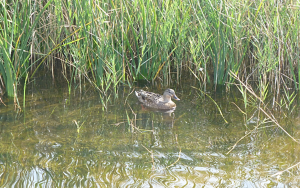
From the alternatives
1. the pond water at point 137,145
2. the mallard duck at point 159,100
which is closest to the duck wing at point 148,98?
the mallard duck at point 159,100

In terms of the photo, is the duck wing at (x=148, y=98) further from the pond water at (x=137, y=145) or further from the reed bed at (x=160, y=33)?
the reed bed at (x=160, y=33)

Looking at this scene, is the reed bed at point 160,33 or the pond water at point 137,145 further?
the reed bed at point 160,33

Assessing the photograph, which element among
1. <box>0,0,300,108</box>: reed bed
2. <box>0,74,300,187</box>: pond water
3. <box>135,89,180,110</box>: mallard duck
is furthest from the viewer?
<box>135,89,180,110</box>: mallard duck

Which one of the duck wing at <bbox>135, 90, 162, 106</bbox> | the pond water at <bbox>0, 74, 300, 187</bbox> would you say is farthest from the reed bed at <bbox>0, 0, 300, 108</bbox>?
the pond water at <bbox>0, 74, 300, 187</bbox>

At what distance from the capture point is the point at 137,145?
4590mm

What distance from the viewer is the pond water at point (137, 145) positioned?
3824 millimetres

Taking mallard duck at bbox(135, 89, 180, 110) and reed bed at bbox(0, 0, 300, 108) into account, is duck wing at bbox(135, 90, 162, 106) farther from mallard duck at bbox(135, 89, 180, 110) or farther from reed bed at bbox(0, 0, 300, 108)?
reed bed at bbox(0, 0, 300, 108)

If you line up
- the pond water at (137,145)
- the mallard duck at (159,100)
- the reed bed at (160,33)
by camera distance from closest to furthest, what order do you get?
the pond water at (137,145) → the reed bed at (160,33) → the mallard duck at (159,100)

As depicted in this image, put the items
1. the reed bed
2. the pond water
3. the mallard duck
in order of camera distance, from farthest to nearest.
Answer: the mallard duck → the reed bed → the pond water

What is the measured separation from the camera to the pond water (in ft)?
12.5

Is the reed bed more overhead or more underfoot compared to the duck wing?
more overhead

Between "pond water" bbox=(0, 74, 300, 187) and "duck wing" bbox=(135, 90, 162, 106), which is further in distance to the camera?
"duck wing" bbox=(135, 90, 162, 106)

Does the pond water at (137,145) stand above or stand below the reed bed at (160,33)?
below

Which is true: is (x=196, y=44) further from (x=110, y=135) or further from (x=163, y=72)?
(x=110, y=135)
